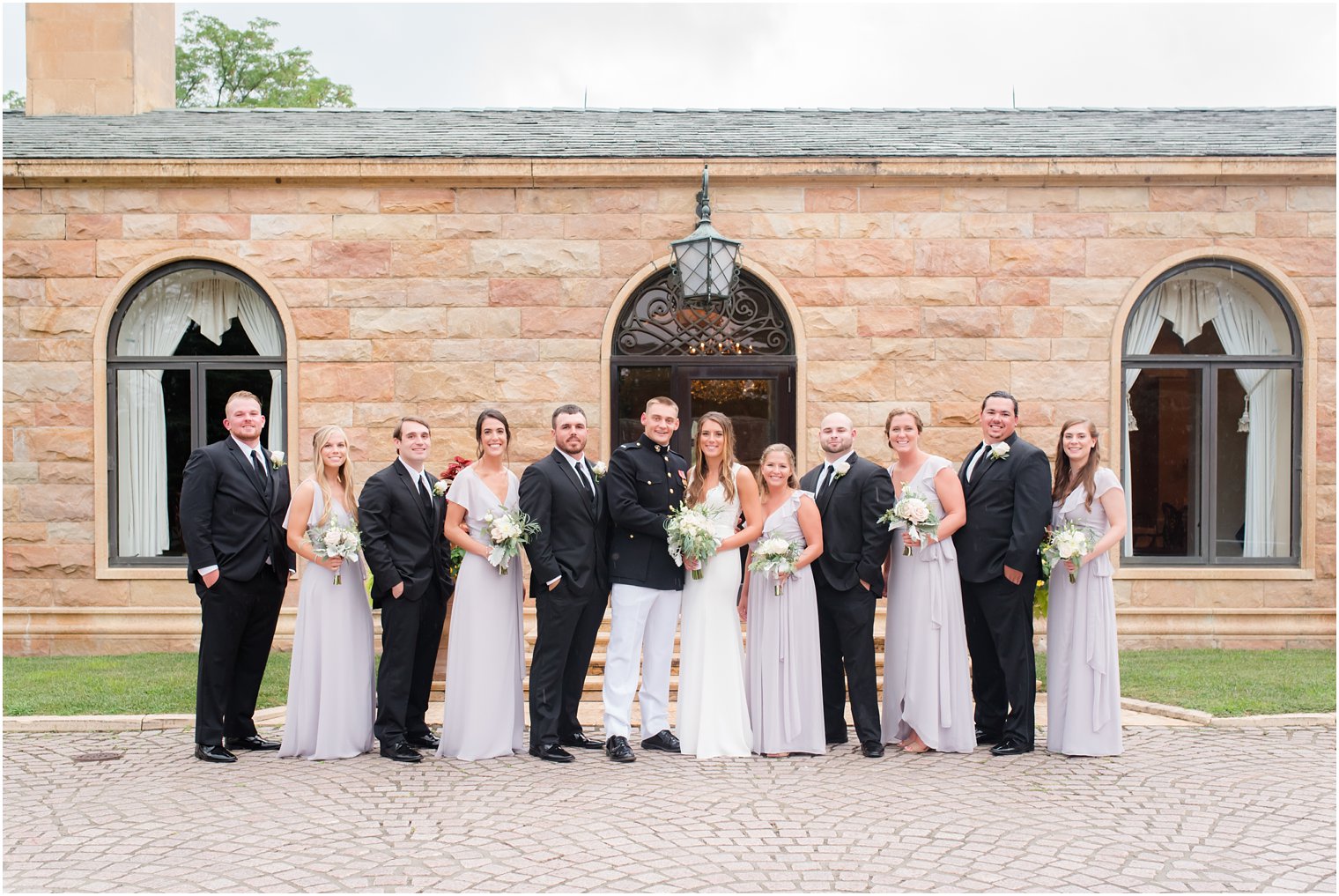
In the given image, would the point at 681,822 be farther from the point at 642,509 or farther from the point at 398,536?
the point at 398,536

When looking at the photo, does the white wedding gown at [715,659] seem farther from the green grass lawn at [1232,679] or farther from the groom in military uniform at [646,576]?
the green grass lawn at [1232,679]

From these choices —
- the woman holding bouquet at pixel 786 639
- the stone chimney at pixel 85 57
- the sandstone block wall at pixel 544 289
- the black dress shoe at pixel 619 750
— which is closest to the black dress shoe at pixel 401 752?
the black dress shoe at pixel 619 750

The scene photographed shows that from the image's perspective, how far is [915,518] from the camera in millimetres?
7043

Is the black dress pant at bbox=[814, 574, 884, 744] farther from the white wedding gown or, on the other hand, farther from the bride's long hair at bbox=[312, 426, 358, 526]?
the bride's long hair at bbox=[312, 426, 358, 526]

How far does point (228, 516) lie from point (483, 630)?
1.68m

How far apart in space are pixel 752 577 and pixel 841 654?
778 mm

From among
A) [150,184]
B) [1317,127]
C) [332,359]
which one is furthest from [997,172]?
[150,184]

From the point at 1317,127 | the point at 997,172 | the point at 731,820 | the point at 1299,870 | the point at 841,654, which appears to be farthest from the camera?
the point at 1317,127

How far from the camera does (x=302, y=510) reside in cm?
709

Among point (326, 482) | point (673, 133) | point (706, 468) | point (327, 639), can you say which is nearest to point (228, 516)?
point (326, 482)

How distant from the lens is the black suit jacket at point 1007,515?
710 cm

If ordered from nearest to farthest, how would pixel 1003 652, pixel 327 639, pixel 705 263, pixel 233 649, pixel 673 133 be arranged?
pixel 327 639 < pixel 233 649 < pixel 1003 652 < pixel 705 263 < pixel 673 133

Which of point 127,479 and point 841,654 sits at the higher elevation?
point 127,479

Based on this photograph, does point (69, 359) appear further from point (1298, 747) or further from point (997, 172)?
point (1298, 747)
